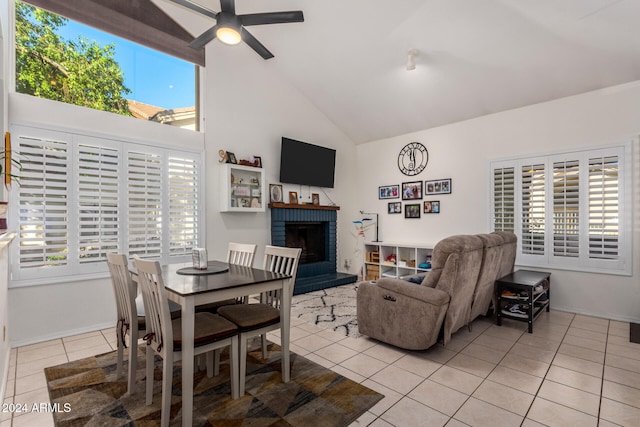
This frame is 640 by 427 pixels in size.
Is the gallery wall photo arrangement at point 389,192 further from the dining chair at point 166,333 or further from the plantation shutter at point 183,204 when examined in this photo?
the dining chair at point 166,333

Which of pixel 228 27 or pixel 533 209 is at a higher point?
pixel 228 27

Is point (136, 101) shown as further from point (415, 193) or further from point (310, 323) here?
point (415, 193)

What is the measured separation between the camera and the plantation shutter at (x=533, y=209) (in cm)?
438

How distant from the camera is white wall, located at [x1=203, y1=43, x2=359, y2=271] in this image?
461cm

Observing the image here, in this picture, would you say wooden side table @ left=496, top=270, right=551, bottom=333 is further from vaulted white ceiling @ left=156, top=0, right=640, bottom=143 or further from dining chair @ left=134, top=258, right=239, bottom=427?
dining chair @ left=134, top=258, right=239, bottom=427

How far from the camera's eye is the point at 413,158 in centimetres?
577

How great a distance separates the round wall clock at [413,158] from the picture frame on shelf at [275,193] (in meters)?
2.30

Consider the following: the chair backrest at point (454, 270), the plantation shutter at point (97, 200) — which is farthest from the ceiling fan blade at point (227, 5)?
the chair backrest at point (454, 270)

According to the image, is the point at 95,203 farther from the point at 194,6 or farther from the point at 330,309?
the point at 330,309

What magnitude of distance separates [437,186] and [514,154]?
1216 millimetres

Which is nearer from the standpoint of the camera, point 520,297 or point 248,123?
point 520,297

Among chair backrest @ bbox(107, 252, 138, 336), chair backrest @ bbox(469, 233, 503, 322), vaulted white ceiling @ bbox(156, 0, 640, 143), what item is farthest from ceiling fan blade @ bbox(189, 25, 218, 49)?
chair backrest @ bbox(469, 233, 503, 322)

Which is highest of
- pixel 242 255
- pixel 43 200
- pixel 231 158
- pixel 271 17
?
pixel 271 17

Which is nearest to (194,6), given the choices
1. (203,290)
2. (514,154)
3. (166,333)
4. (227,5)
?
(227,5)
